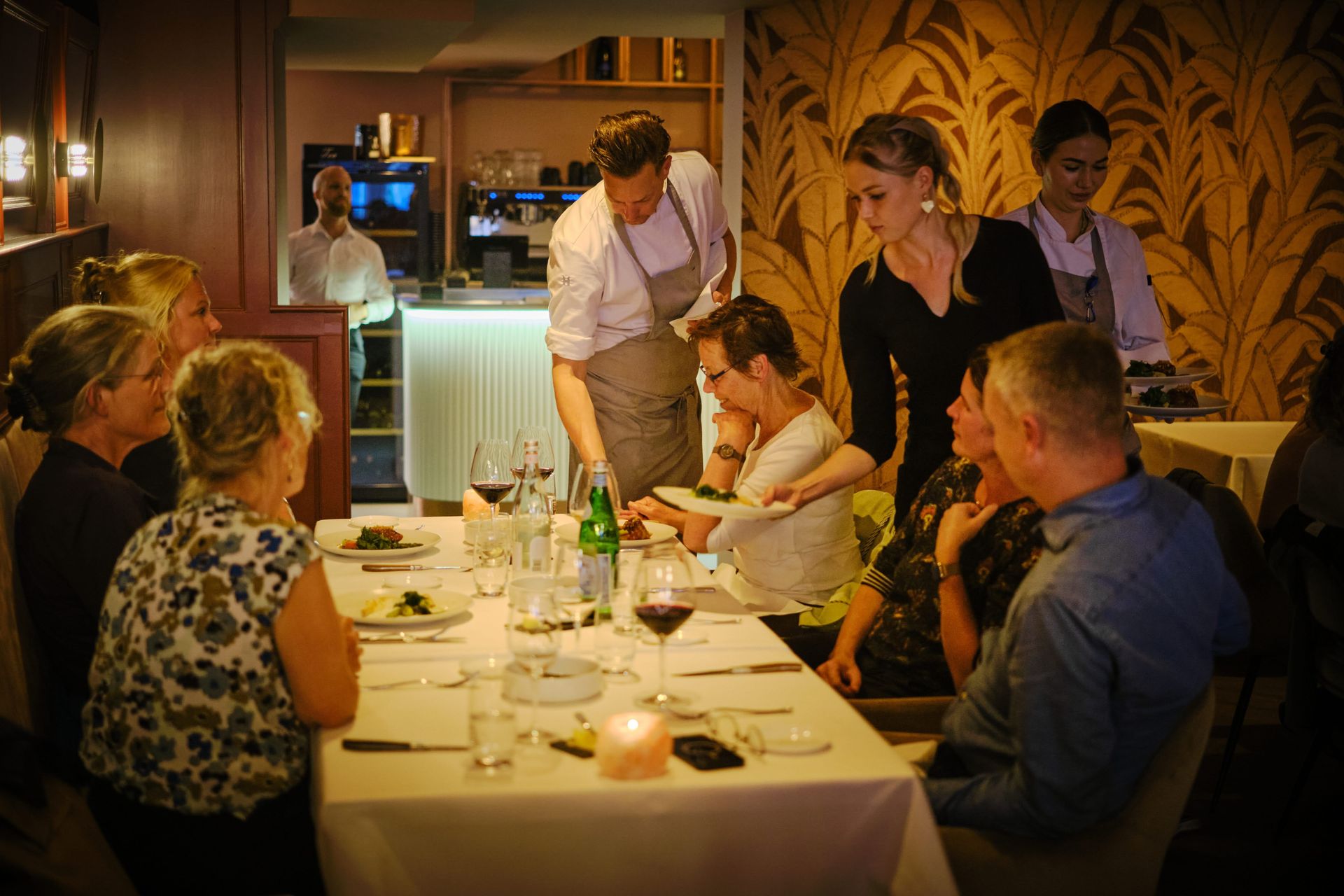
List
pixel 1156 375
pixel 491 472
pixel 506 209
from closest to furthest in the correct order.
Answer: pixel 491 472 < pixel 1156 375 < pixel 506 209

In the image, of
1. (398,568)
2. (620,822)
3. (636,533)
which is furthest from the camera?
(636,533)

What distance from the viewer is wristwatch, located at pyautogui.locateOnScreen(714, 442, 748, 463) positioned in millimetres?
3260

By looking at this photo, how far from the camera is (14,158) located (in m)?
3.27

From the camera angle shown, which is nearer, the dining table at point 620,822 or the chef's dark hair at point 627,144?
the dining table at point 620,822

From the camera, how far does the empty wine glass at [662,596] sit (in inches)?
69.2

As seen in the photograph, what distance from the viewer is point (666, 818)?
4.81 ft

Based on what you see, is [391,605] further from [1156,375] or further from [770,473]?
[1156,375]

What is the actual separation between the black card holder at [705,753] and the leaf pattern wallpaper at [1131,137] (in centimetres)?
393

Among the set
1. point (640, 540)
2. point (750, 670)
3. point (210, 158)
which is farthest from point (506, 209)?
point (750, 670)

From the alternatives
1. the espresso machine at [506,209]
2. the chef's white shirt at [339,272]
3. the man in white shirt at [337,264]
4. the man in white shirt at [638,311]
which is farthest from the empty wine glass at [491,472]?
the espresso machine at [506,209]

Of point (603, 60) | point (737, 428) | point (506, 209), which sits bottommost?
point (737, 428)

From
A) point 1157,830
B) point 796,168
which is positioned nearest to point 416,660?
point 1157,830

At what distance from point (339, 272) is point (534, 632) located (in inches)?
226

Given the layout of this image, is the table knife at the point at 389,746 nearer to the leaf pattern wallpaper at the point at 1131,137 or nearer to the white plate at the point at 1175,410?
the white plate at the point at 1175,410
